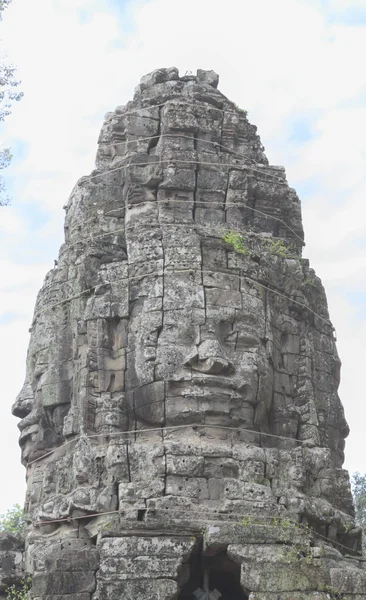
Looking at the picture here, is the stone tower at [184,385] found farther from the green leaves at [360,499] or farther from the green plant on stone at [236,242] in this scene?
the green leaves at [360,499]

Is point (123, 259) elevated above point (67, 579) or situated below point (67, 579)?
above

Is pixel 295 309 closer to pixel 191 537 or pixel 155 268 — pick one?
pixel 155 268

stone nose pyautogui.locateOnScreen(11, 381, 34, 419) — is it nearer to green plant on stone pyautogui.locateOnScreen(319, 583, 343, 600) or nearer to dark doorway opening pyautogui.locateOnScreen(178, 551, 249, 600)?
dark doorway opening pyautogui.locateOnScreen(178, 551, 249, 600)

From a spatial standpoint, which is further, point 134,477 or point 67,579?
point 134,477

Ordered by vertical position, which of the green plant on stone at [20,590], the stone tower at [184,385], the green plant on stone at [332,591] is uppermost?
the stone tower at [184,385]

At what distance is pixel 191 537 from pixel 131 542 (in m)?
0.90

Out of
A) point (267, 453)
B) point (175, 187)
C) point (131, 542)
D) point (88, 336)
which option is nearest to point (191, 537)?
point (131, 542)

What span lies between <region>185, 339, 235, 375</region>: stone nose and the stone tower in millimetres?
28

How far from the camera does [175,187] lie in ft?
76.3

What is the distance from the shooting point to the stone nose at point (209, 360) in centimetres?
2114

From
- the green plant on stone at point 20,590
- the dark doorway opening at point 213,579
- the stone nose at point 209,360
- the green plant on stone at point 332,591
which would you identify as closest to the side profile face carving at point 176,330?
the stone nose at point 209,360

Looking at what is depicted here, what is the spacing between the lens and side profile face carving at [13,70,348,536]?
68.7 ft

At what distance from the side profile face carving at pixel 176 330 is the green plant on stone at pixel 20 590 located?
117 cm

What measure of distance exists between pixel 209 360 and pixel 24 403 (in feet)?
13.0
